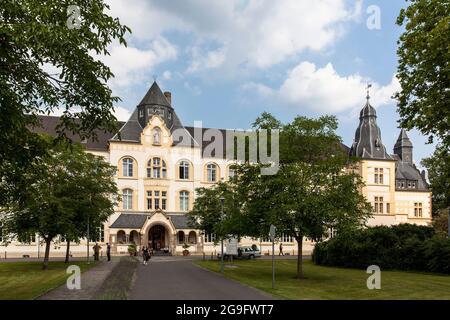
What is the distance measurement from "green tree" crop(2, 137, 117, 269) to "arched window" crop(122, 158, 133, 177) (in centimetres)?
2201

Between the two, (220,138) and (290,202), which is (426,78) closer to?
(290,202)

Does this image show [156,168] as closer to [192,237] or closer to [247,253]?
[192,237]

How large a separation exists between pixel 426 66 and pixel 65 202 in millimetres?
24447

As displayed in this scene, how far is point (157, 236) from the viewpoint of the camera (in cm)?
6247

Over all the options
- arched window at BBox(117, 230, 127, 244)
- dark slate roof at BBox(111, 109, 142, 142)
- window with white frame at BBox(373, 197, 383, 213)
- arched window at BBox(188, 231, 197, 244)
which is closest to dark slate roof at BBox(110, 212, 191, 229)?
arched window at BBox(117, 230, 127, 244)

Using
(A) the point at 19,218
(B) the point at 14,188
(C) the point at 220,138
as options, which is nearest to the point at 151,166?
(C) the point at 220,138

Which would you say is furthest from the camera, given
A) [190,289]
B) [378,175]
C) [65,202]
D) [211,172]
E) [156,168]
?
[378,175]

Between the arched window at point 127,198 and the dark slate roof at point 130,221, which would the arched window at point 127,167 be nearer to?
the arched window at point 127,198

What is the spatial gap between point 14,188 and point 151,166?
47209 millimetres

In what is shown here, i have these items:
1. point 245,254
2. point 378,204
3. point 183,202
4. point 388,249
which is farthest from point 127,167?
point 378,204

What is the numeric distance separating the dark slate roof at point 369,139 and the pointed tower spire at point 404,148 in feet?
37.9

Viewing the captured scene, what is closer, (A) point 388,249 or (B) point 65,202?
(B) point 65,202

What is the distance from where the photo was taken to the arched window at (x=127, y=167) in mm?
61338

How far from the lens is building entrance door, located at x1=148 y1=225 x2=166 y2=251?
62.0m
